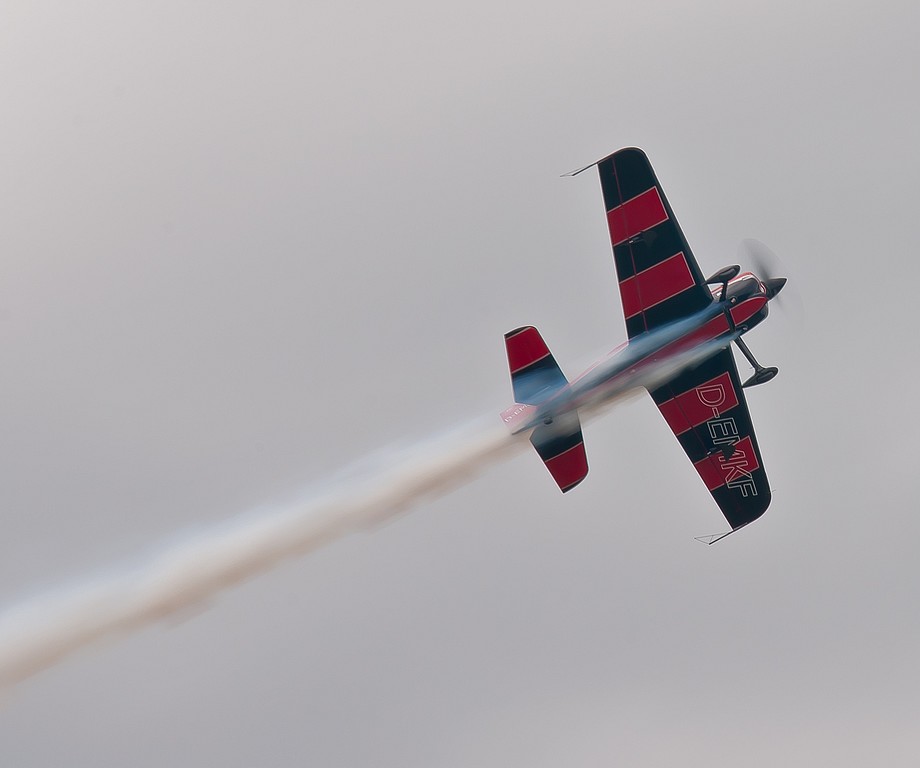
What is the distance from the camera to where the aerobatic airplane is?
79.9ft

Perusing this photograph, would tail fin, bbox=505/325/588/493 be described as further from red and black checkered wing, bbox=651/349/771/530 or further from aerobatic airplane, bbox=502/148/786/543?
red and black checkered wing, bbox=651/349/771/530

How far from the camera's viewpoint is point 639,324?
25.0 m

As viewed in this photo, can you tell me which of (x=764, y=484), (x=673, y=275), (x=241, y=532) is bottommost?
(x=764, y=484)

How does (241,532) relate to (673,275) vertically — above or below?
below

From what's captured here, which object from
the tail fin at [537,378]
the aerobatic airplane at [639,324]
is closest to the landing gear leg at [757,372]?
the aerobatic airplane at [639,324]

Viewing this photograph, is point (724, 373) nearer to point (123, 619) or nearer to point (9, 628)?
point (123, 619)

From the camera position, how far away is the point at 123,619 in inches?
887

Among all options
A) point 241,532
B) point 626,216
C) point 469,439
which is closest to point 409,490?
point 469,439

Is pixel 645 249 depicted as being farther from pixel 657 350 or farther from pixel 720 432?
pixel 720 432

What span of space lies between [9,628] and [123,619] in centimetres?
217

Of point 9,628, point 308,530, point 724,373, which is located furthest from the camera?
point 724,373

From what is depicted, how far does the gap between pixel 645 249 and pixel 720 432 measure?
5071 mm

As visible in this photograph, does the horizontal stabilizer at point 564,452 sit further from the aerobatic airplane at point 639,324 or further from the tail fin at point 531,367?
the tail fin at point 531,367

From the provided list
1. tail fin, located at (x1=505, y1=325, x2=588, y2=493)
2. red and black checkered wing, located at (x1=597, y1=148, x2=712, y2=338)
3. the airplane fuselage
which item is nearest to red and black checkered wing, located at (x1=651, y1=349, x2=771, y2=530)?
the airplane fuselage
